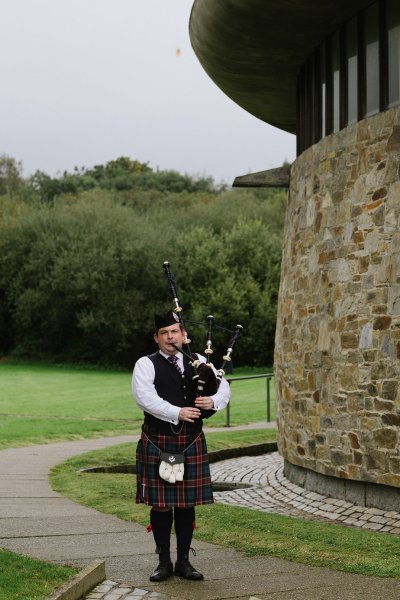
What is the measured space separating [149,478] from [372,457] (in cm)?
479

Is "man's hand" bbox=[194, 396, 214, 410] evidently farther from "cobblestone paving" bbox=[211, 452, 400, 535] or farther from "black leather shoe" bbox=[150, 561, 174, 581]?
→ "cobblestone paving" bbox=[211, 452, 400, 535]

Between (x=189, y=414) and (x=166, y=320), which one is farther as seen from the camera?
(x=166, y=320)

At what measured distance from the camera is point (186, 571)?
693 centimetres

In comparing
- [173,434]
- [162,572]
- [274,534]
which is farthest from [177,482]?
[274,534]

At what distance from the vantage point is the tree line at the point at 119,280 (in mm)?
44781

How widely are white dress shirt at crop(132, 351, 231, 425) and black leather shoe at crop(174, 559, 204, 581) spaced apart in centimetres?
100

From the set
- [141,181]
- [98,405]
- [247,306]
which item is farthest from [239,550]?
[141,181]

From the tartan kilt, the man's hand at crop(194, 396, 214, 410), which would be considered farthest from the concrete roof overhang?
the tartan kilt

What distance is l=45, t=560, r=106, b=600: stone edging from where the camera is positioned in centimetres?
609

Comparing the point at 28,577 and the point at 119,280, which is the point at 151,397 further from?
the point at 119,280

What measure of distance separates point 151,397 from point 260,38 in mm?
7222

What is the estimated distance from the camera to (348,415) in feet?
37.9

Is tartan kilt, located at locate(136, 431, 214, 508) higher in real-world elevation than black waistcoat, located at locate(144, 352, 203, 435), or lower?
lower

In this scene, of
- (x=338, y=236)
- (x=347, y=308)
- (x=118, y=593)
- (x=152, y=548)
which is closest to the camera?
(x=118, y=593)
